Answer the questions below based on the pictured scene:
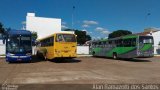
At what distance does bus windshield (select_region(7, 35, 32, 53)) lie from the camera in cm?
2383

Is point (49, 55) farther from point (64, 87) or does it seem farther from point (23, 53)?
point (64, 87)

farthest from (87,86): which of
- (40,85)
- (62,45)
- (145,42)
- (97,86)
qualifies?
(145,42)

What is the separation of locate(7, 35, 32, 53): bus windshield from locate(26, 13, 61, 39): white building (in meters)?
38.8

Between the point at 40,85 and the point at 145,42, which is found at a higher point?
the point at 145,42

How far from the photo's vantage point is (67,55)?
24641 mm

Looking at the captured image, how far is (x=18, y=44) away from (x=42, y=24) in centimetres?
4045

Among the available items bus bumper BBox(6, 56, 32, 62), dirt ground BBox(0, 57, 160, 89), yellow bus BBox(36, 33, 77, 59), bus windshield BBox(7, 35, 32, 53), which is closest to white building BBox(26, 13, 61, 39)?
bus windshield BBox(7, 35, 32, 53)

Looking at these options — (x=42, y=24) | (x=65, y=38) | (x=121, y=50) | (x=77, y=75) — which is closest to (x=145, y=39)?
(x=121, y=50)

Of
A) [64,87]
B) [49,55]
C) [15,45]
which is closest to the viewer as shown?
→ [64,87]

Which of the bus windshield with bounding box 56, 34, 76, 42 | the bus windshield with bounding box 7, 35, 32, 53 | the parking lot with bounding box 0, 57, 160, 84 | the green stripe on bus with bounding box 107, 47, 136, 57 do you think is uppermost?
the bus windshield with bounding box 56, 34, 76, 42

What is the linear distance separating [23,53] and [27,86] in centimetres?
1400

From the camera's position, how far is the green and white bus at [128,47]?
2708cm

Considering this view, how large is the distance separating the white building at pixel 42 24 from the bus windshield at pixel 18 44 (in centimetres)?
3877

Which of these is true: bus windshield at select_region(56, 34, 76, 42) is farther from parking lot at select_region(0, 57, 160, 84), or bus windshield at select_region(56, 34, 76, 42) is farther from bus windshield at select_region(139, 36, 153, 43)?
bus windshield at select_region(139, 36, 153, 43)
